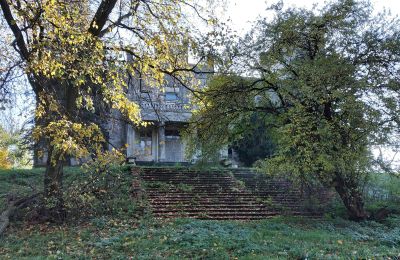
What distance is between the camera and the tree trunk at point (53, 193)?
11547mm

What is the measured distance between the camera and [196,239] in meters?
9.09

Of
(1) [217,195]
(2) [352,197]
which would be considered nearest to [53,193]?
(1) [217,195]

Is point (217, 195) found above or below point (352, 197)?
below

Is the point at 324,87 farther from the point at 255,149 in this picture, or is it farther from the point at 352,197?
the point at 255,149

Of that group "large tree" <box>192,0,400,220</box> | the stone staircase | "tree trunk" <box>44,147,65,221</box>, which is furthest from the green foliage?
"tree trunk" <box>44,147,65,221</box>

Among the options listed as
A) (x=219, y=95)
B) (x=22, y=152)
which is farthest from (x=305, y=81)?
(x=22, y=152)

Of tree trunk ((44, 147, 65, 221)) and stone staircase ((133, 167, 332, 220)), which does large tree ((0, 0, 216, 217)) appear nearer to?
tree trunk ((44, 147, 65, 221))

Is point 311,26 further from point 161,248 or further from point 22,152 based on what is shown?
point 22,152

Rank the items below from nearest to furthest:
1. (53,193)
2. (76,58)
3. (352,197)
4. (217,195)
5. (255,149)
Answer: (76,58), (53,193), (352,197), (217,195), (255,149)

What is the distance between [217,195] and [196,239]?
8.31 m

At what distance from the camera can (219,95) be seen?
1426 centimetres

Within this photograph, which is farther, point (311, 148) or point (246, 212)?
point (246, 212)

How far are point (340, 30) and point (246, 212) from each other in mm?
7446

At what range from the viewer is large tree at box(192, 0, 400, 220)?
1198 centimetres
